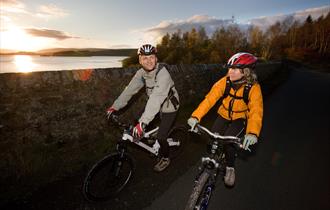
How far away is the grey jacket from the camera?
132 inches

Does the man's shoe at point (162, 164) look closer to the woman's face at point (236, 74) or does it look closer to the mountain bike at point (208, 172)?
the mountain bike at point (208, 172)

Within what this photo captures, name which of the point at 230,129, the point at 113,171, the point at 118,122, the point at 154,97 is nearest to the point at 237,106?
the point at 230,129

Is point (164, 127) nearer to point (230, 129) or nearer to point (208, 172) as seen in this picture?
point (230, 129)

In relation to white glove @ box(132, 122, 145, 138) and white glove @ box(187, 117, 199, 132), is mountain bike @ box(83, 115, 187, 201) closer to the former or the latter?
white glove @ box(132, 122, 145, 138)

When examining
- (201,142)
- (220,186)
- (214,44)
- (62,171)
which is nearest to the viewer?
(220,186)

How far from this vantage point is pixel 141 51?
3.58 meters

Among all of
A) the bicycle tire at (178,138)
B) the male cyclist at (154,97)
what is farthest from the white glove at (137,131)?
the bicycle tire at (178,138)

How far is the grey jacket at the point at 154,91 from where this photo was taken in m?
3.36

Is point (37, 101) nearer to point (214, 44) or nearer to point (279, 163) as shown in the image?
point (279, 163)

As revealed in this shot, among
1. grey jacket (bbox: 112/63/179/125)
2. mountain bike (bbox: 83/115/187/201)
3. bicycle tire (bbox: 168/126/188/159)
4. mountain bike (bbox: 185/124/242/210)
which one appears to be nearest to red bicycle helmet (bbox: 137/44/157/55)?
grey jacket (bbox: 112/63/179/125)

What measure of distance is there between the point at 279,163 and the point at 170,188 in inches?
108

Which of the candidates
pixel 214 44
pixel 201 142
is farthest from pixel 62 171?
pixel 214 44

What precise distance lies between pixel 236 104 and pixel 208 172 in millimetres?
1213

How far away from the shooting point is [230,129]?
3.38 m
